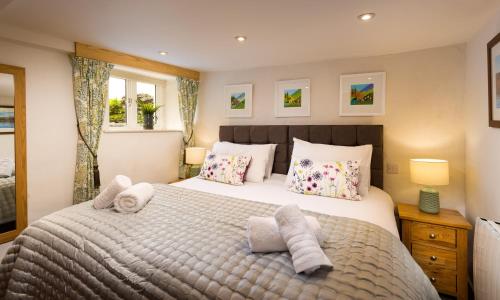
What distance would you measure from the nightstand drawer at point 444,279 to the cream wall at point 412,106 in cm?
75

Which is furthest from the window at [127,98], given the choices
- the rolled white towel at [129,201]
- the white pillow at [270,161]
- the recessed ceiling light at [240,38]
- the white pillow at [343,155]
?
the white pillow at [343,155]

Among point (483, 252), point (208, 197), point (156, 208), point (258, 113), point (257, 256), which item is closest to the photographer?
point (257, 256)

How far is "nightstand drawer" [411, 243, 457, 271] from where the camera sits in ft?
6.66

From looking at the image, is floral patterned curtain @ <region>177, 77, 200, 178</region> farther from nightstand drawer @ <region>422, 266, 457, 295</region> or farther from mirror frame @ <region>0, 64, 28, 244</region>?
nightstand drawer @ <region>422, 266, 457, 295</region>

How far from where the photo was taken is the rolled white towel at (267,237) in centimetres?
120

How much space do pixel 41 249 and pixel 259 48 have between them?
231 centimetres

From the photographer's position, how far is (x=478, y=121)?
2.10 m

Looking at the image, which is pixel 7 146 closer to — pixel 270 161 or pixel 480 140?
pixel 270 161

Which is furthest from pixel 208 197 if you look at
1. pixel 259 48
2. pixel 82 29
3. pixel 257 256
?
pixel 82 29

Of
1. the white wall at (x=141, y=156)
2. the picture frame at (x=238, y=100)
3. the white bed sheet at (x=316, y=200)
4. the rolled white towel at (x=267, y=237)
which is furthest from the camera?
the picture frame at (x=238, y=100)

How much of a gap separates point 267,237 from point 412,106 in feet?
7.39

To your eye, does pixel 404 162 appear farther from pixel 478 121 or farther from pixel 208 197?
pixel 208 197

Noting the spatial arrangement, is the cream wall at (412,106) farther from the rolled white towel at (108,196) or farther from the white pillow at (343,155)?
the rolled white towel at (108,196)

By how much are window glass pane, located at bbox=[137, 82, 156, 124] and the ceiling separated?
0.88 m
